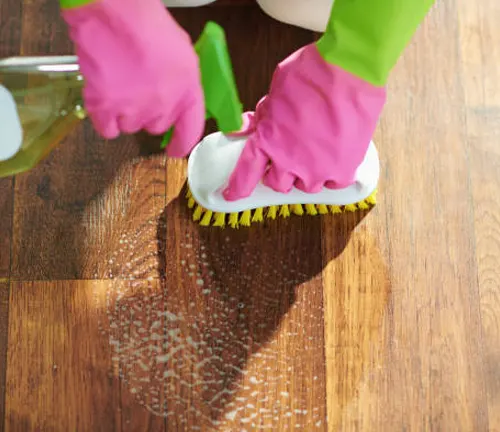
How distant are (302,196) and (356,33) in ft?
0.75

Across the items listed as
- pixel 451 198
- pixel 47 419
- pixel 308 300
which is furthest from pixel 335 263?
pixel 47 419

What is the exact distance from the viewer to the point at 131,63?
21.3 inches

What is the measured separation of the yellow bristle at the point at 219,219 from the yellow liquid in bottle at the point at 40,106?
0.69ft

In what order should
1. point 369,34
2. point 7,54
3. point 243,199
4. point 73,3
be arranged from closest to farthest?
point 73,3
point 369,34
point 243,199
point 7,54

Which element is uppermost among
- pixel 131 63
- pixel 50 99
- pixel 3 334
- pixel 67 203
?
pixel 131 63

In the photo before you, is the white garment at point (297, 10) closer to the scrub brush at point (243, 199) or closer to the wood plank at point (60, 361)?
the scrub brush at point (243, 199)

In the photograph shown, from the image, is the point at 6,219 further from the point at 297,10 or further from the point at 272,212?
the point at 297,10

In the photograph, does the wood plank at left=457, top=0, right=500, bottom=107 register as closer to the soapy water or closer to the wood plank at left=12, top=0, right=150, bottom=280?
the soapy water

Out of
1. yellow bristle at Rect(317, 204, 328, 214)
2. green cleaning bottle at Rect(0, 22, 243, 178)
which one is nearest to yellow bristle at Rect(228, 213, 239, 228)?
yellow bristle at Rect(317, 204, 328, 214)

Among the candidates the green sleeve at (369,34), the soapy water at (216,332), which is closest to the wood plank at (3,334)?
the soapy water at (216,332)

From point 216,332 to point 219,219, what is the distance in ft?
0.45

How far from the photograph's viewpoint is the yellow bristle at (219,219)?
864 mm

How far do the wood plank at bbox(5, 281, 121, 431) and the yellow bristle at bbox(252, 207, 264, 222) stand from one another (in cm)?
20

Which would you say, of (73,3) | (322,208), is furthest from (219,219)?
(73,3)
